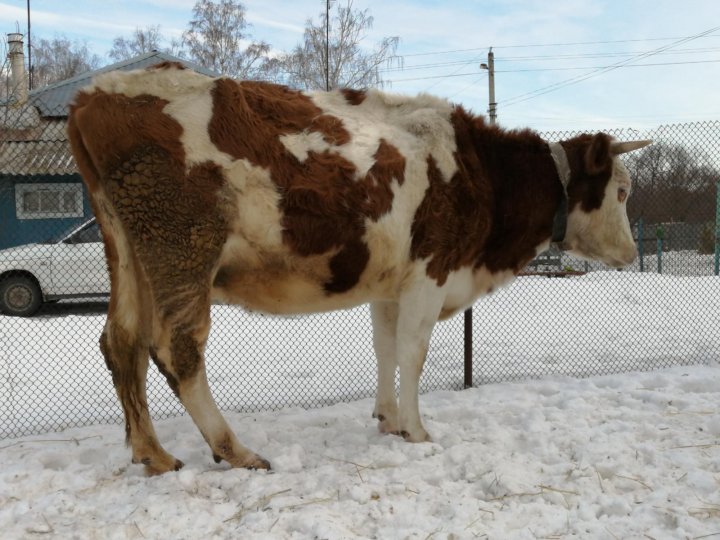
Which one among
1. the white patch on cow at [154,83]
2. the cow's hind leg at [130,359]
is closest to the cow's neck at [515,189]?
the white patch on cow at [154,83]

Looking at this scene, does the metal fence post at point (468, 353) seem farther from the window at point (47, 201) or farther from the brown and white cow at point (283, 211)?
the window at point (47, 201)

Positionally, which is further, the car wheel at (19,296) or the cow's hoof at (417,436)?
the car wheel at (19,296)

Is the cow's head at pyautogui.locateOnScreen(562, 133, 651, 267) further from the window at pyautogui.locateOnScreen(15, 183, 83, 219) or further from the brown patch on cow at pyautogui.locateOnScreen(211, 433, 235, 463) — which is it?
the window at pyautogui.locateOnScreen(15, 183, 83, 219)

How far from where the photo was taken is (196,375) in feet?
13.0

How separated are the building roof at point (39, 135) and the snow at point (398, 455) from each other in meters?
3.42

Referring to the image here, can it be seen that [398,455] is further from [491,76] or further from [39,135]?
[491,76]

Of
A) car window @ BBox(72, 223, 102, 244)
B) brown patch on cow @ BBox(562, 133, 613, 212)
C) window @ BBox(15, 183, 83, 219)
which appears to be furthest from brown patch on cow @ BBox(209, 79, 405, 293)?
window @ BBox(15, 183, 83, 219)

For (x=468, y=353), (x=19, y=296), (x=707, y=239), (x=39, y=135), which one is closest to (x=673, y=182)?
(x=707, y=239)

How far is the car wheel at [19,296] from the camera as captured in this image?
11180mm

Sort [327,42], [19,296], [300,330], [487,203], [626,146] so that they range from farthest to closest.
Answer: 1. [327,42]
2. [19,296]
3. [300,330]
4. [626,146]
5. [487,203]

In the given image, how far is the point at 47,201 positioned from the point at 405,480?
11.9 m

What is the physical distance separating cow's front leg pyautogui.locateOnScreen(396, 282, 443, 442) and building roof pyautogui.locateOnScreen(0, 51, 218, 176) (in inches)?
153

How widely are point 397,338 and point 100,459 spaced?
2.17 metres

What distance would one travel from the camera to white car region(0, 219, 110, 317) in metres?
11.1
